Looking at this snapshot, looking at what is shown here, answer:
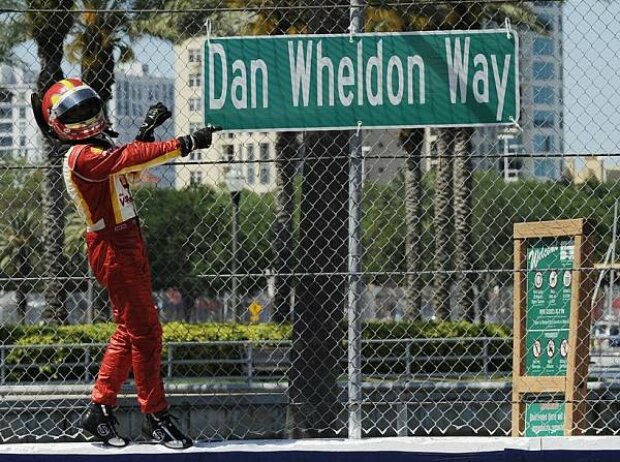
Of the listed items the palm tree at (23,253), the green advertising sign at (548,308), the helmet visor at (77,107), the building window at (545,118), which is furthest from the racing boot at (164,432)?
the green advertising sign at (548,308)

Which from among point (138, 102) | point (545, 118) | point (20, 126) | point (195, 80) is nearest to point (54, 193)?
point (20, 126)

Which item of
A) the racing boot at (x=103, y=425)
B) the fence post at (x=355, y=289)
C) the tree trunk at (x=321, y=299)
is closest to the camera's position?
the racing boot at (x=103, y=425)

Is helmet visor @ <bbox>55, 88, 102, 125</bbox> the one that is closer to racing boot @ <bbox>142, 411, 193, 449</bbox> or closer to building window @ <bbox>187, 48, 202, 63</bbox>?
building window @ <bbox>187, 48, 202, 63</bbox>

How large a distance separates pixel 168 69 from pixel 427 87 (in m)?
1.37

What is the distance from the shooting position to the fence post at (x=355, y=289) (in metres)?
6.30

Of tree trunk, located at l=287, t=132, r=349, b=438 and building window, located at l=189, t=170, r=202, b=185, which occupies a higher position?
building window, located at l=189, t=170, r=202, b=185

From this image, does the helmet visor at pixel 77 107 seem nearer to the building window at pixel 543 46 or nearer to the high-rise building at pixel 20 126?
the high-rise building at pixel 20 126

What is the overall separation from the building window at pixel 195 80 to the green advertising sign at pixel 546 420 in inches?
112

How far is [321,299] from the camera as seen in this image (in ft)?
Result: 22.9

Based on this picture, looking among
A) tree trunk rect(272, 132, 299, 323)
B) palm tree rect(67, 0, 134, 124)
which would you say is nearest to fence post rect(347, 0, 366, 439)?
tree trunk rect(272, 132, 299, 323)

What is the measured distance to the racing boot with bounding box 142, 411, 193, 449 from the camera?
19.9 feet

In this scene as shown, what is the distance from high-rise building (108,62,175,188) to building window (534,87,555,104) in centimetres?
198

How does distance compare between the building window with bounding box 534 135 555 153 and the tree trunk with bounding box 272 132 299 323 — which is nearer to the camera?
the building window with bounding box 534 135 555 153

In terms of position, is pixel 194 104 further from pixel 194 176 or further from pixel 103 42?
pixel 103 42
